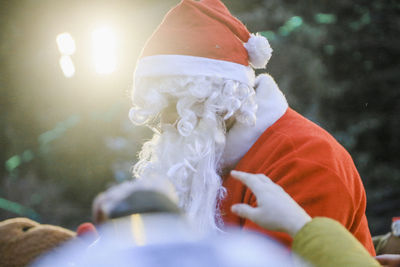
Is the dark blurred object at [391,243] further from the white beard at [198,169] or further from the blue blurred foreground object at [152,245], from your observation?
the blue blurred foreground object at [152,245]

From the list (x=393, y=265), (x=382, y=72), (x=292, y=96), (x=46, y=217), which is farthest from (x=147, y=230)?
(x=382, y=72)

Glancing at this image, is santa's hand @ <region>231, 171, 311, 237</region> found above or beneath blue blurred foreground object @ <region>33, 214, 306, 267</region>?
beneath

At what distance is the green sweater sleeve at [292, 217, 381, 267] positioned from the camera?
0.77 metres

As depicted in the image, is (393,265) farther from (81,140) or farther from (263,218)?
(81,140)

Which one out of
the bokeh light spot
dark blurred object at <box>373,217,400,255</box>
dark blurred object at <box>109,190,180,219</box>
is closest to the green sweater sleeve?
dark blurred object at <box>109,190,180,219</box>

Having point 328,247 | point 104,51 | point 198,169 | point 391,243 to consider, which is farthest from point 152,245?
point 104,51

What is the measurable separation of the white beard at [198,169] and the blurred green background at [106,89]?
9.57 ft

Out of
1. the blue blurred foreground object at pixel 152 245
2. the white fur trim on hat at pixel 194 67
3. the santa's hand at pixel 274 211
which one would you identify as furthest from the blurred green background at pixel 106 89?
the blue blurred foreground object at pixel 152 245

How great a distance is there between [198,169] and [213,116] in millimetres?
222

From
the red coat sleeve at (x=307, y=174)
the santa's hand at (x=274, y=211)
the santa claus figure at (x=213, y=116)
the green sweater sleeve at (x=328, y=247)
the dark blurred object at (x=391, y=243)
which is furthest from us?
the dark blurred object at (x=391, y=243)

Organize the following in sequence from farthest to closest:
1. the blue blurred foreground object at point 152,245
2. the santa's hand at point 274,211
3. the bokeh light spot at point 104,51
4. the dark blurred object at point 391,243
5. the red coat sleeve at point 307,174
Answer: the bokeh light spot at point 104,51
the dark blurred object at point 391,243
the red coat sleeve at point 307,174
the santa's hand at point 274,211
the blue blurred foreground object at point 152,245

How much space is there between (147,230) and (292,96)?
441 cm

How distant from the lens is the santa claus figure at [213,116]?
4.92 ft

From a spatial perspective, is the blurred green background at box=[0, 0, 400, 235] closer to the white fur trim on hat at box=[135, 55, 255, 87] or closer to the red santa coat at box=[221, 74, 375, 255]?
the white fur trim on hat at box=[135, 55, 255, 87]
